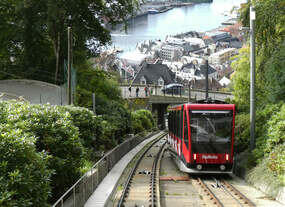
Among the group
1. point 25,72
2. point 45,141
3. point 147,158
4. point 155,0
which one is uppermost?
point 155,0

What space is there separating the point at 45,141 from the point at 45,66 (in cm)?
2922

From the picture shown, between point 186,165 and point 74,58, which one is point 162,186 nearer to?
point 186,165

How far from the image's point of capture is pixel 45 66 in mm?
40656

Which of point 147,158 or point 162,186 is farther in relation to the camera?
point 147,158

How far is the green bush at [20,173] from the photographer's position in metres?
7.35

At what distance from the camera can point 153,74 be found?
229 ft

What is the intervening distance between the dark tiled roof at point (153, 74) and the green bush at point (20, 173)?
60.5 m

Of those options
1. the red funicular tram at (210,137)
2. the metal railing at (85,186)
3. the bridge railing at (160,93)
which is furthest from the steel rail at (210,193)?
the bridge railing at (160,93)

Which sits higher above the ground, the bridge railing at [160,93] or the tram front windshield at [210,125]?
the bridge railing at [160,93]

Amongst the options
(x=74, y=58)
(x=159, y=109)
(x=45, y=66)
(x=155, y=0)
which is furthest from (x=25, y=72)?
(x=155, y=0)

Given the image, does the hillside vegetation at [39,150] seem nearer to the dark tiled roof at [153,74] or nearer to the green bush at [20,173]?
the green bush at [20,173]

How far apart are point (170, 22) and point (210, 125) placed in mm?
80078

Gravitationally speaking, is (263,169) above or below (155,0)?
below

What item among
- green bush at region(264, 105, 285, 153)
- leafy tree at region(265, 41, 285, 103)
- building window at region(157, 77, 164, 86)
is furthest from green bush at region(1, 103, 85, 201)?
building window at region(157, 77, 164, 86)
